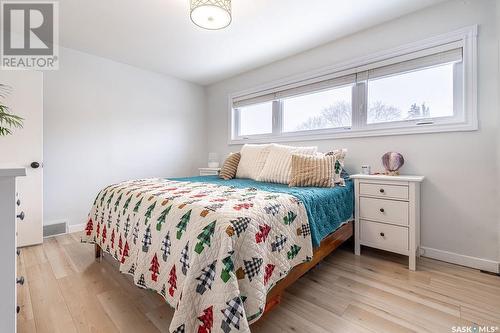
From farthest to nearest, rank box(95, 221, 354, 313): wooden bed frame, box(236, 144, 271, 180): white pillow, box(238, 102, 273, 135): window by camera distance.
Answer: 1. box(238, 102, 273, 135): window
2. box(236, 144, 271, 180): white pillow
3. box(95, 221, 354, 313): wooden bed frame

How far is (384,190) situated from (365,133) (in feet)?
2.32

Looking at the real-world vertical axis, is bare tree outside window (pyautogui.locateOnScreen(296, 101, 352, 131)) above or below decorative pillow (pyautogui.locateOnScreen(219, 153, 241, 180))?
above

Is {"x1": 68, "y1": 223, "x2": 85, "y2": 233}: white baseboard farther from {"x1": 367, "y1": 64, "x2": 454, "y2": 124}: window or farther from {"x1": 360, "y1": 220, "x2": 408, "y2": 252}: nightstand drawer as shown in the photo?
{"x1": 367, "y1": 64, "x2": 454, "y2": 124}: window

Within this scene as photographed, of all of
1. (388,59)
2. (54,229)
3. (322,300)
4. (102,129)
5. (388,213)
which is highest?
(388,59)

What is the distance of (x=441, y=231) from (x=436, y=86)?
1.30 meters

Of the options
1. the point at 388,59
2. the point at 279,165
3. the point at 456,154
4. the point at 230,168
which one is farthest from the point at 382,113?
the point at 230,168

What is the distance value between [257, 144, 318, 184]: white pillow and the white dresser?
188cm

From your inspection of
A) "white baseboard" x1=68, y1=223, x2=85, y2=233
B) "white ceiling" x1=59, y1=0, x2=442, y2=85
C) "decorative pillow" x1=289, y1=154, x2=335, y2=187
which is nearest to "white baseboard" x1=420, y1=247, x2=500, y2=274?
"decorative pillow" x1=289, y1=154, x2=335, y2=187

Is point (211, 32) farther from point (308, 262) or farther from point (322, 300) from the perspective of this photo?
point (322, 300)

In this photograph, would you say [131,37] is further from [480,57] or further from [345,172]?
[480,57]

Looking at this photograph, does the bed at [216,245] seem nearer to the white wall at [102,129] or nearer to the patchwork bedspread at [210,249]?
the patchwork bedspread at [210,249]

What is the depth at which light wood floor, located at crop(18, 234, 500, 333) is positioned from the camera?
4.05 feet

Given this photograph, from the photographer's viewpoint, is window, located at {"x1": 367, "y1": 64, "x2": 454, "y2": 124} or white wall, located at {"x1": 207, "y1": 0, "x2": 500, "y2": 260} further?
window, located at {"x1": 367, "y1": 64, "x2": 454, "y2": 124}

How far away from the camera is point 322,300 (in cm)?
145
